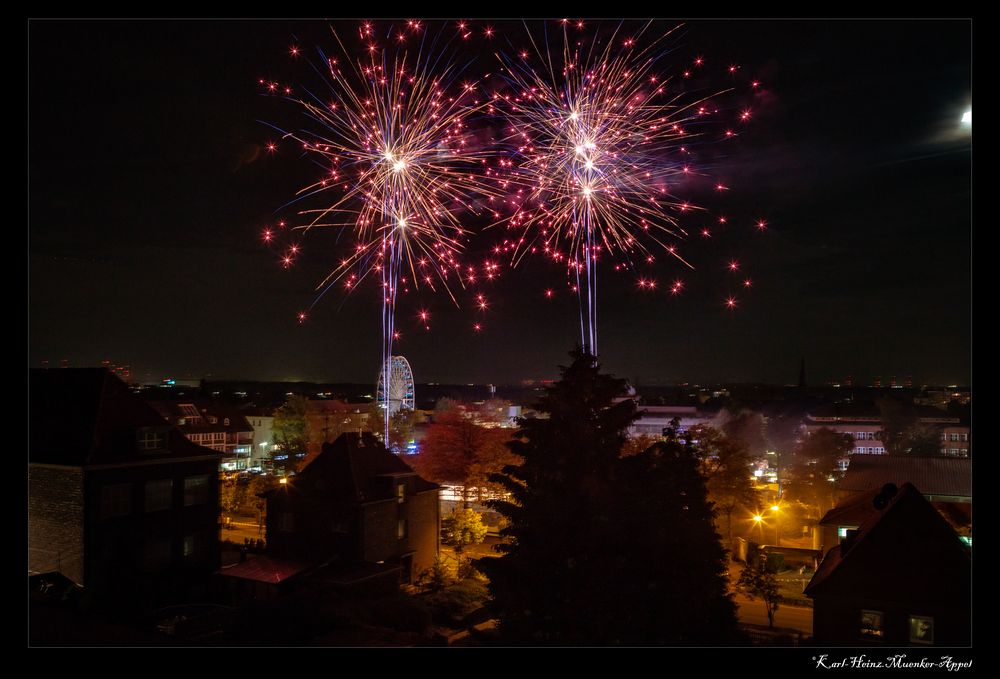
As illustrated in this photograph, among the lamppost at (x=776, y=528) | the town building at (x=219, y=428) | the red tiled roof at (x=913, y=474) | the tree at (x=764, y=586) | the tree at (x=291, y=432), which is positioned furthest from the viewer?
the town building at (x=219, y=428)

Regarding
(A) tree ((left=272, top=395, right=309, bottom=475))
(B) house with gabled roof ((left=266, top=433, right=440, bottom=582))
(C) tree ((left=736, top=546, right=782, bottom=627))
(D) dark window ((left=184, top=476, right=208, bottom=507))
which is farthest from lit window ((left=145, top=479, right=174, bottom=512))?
(C) tree ((left=736, top=546, right=782, bottom=627))

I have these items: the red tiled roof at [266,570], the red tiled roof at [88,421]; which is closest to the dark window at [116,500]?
the red tiled roof at [88,421]

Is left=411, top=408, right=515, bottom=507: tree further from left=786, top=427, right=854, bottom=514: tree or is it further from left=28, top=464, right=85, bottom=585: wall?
left=28, top=464, right=85, bottom=585: wall

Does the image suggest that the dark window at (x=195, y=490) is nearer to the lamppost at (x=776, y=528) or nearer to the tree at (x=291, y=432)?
the tree at (x=291, y=432)

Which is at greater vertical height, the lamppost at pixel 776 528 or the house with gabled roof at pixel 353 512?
the house with gabled roof at pixel 353 512

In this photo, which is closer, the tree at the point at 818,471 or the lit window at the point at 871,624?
the lit window at the point at 871,624

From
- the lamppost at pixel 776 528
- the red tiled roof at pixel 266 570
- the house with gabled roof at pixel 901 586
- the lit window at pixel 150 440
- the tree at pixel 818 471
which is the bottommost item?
the lamppost at pixel 776 528
